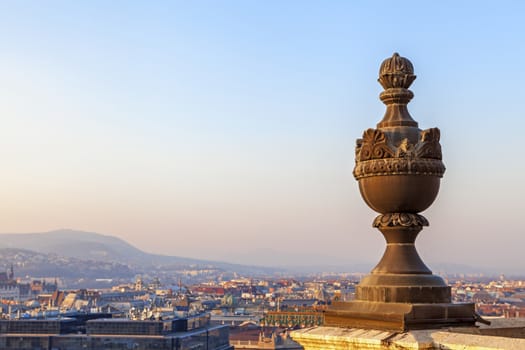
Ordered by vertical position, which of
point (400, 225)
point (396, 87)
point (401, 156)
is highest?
point (396, 87)

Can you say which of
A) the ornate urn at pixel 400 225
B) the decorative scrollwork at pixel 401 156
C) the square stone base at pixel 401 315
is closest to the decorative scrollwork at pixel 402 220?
the ornate urn at pixel 400 225

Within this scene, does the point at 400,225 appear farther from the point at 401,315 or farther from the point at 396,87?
the point at 396,87

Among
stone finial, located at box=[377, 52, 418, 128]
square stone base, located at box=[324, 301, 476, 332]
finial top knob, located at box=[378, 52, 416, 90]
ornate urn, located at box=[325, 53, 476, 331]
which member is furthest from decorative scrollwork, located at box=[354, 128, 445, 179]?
square stone base, located at box=[324, 301, 476, 332]

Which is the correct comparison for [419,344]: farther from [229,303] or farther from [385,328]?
[229,303]

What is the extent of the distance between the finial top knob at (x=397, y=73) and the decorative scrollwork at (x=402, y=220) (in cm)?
83

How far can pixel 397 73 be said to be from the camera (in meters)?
5.10

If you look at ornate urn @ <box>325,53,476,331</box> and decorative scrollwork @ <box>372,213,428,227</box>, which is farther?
decorative scrollwork @ <box>372,213,428,227</box>

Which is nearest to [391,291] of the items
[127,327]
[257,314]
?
[127,327]

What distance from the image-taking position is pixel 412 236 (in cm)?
493

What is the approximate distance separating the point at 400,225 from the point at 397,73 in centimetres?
94

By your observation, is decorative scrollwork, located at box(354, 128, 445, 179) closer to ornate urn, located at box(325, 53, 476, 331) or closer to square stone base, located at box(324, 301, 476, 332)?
ornate urn, located at box(325, 53, 476, 331)

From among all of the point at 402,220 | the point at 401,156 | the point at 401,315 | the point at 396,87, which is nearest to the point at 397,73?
the point at 396,87

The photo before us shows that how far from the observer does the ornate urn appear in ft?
15.5

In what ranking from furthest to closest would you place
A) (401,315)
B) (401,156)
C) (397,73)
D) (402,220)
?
(397,73) < (402,220) < (401,156) < (401,315)
